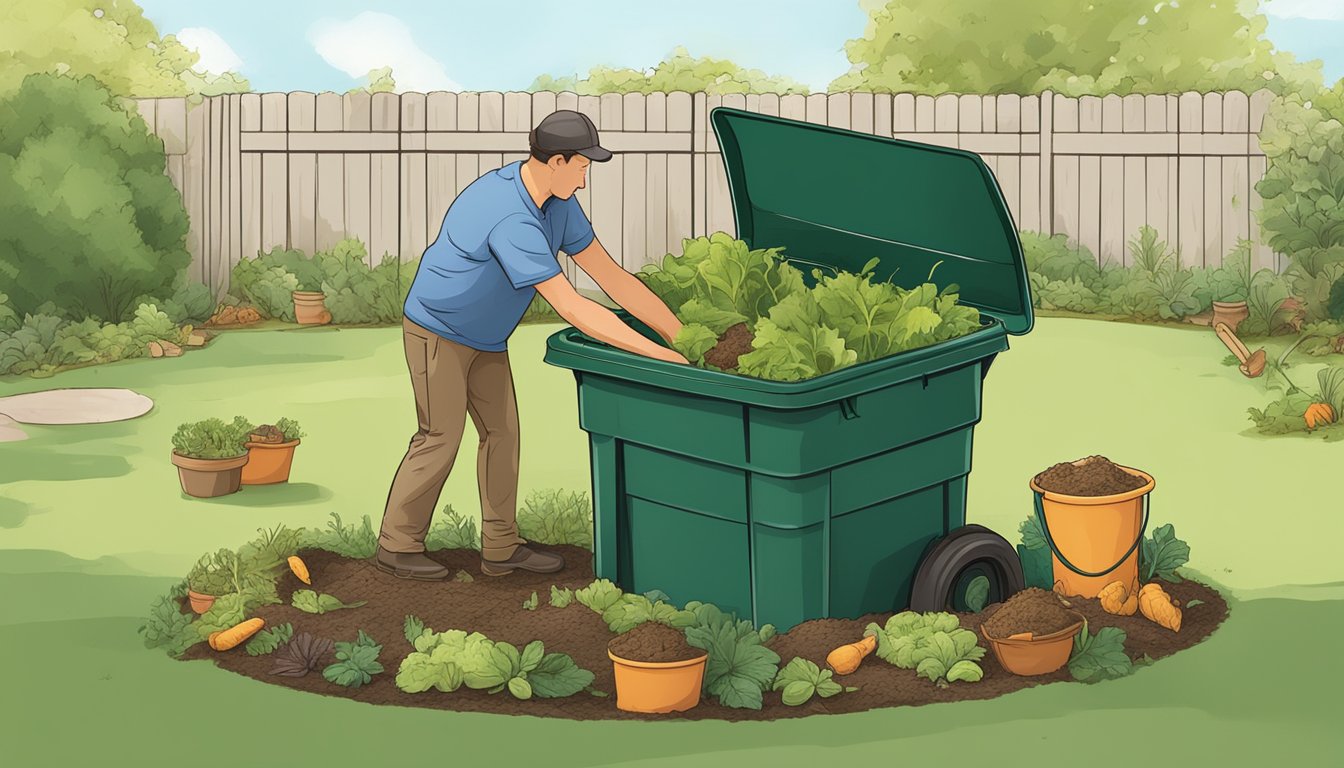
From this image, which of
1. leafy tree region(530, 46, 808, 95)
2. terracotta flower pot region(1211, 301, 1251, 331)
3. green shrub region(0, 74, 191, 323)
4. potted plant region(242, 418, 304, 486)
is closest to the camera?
potted plant region(242, 418, 304, 486)

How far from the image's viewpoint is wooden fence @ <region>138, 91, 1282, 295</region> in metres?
16.4

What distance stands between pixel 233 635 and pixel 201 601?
1.45ft

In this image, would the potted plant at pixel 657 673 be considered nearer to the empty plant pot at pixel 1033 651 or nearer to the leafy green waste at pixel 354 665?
the leafy green waste at pixel 354 665

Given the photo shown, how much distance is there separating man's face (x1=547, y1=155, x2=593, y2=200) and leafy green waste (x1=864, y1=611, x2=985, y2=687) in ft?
6.44

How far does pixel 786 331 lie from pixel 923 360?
0.50 meters

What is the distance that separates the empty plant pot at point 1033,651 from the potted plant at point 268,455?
4.22 meters

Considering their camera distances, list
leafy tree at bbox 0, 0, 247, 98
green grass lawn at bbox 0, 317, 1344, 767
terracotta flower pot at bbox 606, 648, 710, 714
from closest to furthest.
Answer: green grass lawn at bbox 0, 317, 1344, 767
terracotta flower pot at bbox 606, 648, 710, 714
leafy tree at bbox 0, 0, 247, 98

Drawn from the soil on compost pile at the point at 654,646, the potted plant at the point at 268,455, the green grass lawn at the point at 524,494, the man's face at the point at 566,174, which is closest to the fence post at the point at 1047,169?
the green grass lawn at the point at 524,494

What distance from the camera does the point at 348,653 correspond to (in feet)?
20.6

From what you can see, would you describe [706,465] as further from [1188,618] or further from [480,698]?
[1188,618]

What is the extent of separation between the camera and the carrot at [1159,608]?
6.71m

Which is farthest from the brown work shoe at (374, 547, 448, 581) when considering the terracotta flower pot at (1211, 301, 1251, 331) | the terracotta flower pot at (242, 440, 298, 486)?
the terracotta flower pot at (1211, 301, 1251, 331)

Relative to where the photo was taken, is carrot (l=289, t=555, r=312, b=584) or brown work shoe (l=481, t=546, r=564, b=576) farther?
brown work shoe (l=481, t=546, r=564, b=576)

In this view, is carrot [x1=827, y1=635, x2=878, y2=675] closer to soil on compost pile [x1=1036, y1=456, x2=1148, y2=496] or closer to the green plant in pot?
soil on compost pile [x1=1036, y1=456, x2=1148, y2=496]
